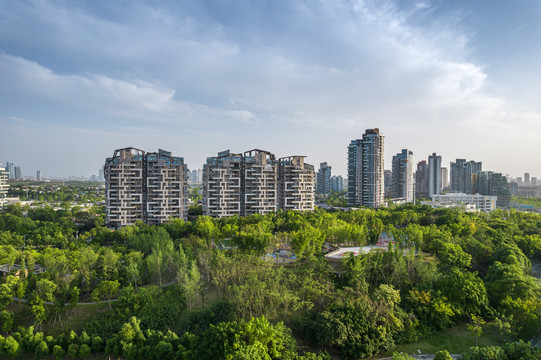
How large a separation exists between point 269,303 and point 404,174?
50.2 meters

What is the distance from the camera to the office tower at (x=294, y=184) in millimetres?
34750

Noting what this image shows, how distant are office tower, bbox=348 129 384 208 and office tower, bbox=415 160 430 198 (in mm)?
26933

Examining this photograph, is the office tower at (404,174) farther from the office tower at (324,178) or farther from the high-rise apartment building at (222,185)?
the high-rise apartment building at (222,185)

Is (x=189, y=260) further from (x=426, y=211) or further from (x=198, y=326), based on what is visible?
→ (x=426, y=211)

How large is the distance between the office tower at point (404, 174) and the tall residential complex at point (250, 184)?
28.4 metres

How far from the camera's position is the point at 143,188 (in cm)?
3131

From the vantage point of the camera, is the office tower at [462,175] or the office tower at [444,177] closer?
the office tower at [462,175]

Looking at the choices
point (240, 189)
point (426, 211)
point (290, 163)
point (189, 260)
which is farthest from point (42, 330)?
point (426, 211)

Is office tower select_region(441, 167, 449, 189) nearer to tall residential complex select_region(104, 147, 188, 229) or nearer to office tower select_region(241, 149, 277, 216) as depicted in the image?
office tower select_region(241, 149, 277, 216)

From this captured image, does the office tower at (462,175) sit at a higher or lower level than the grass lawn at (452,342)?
higher

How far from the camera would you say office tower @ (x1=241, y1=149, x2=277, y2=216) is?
33.0m

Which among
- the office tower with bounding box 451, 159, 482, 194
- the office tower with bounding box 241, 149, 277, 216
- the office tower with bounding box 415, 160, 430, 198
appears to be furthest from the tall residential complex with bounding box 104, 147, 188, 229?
the office tower with bounding box 451, 159, 482, 194

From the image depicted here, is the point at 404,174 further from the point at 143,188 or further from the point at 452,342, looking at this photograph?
Result: the point at 452,342

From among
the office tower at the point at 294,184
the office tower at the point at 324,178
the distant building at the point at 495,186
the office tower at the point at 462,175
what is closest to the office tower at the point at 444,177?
the office tower at the point at 462,175
